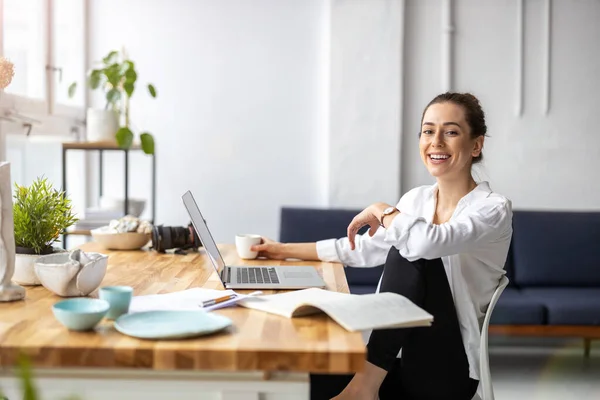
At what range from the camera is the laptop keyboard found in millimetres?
1851

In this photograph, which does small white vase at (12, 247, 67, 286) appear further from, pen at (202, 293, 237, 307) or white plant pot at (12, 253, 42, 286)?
pen at (202, 293, 237, 307)

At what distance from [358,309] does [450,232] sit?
61 centimetres

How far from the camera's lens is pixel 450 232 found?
186 cm

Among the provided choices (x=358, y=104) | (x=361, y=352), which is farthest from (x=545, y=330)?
(x=361, y=352)

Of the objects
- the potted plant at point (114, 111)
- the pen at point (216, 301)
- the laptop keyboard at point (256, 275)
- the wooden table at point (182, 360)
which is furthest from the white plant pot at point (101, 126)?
the wooden table at point (182, 360)

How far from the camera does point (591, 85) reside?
427cm

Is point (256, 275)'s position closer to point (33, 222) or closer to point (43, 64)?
point (33, 222)

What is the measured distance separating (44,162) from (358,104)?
5.87ft

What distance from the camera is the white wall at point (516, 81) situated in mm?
4234

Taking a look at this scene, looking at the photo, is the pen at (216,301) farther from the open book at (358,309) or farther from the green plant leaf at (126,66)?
the green plant leaf at (126,66)

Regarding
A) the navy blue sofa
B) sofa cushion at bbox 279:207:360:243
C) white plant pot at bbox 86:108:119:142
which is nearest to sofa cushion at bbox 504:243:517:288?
the navy blue sofa

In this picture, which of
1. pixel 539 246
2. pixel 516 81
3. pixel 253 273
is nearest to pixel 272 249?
pixel 253 273

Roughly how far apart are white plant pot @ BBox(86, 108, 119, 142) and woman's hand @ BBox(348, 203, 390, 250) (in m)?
1.94

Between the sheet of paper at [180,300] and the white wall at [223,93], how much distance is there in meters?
2.61
